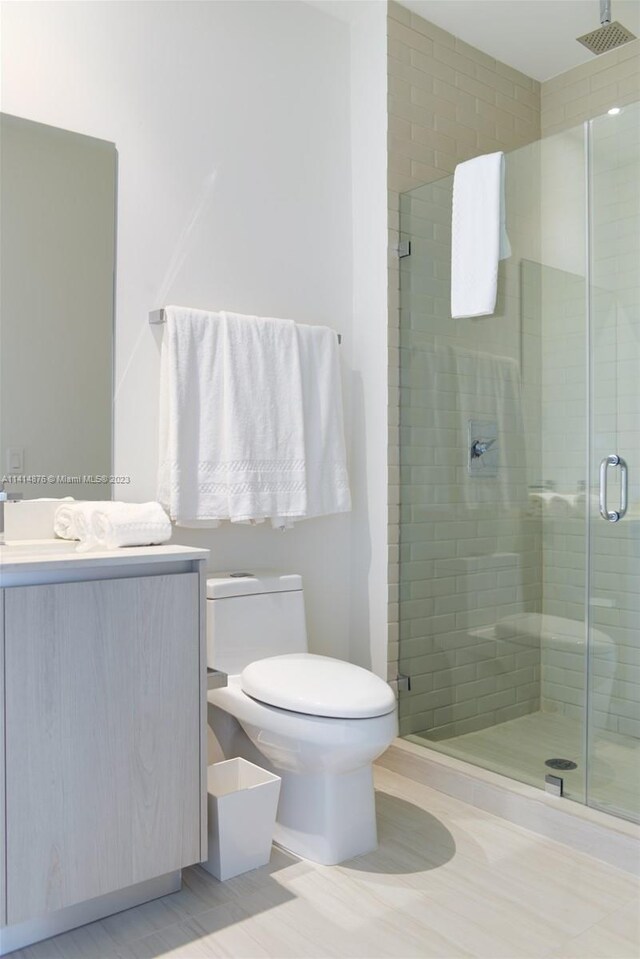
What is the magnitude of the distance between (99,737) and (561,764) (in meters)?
1.32

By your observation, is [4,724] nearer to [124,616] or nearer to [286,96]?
[124,616]

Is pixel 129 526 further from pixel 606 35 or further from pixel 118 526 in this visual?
pixel 606 35

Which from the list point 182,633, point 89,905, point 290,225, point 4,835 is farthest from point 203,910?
point 290,225

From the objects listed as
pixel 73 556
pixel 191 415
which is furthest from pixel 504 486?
pixel 73 556

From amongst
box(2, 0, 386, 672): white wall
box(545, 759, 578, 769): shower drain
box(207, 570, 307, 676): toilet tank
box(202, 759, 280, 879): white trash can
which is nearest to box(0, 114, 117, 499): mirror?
box(2, 0, 386, 672): white wall

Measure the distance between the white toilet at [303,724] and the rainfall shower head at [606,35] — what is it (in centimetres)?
198

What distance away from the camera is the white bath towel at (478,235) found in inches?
95.8

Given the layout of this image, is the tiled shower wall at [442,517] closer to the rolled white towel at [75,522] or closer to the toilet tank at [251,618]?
the toilet tank at [251,618]

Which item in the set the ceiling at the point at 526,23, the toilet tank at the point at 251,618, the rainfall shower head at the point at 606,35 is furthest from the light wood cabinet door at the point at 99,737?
the ceiling at the point at 526,23

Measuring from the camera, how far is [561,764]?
A: 2.25 meters

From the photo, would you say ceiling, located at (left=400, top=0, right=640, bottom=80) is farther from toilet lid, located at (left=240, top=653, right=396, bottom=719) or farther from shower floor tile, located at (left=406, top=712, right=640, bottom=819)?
shower floor tile, located at (left=406, top=712, right=640, bottom=819)

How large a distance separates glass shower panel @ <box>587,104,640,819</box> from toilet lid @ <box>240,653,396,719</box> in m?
0.68

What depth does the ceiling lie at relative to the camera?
8.95ft

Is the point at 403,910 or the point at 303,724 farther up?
the point at 303,724
